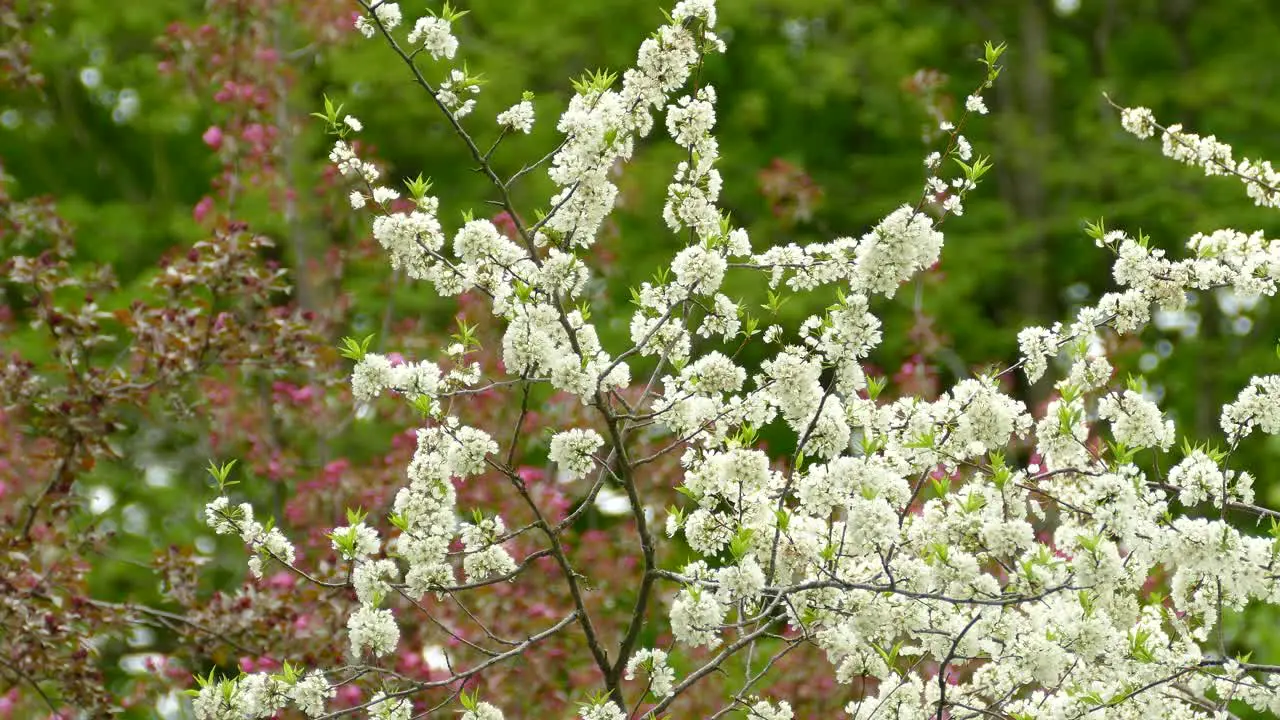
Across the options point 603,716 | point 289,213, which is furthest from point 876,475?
point 289,213

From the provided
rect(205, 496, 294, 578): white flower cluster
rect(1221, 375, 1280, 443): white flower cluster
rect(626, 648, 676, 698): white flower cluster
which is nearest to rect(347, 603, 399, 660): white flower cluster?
rect(205, 496, 294, 578): white flower cluster

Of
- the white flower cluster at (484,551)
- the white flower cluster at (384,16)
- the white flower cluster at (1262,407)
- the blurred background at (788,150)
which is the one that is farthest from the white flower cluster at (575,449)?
the blurred background at (788,150)

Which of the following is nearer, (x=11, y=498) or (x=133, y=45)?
(x=11, y=498)

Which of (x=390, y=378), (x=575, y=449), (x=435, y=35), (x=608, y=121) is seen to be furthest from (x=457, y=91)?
(x=575, y=449)

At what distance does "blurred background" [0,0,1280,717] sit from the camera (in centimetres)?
1126

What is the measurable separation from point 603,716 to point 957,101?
1018cm

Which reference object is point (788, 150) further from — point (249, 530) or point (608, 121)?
point (249, 530)

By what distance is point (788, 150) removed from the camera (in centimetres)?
1298

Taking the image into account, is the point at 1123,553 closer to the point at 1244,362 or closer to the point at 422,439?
the point at 422,439

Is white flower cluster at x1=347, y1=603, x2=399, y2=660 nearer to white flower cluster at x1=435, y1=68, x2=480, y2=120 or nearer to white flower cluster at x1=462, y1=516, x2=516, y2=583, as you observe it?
white flower cluster at x1=462, y1=516, x2=516, y2=583

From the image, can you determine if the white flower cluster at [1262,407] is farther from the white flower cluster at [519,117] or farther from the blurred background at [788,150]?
the blurred background at [788,150]

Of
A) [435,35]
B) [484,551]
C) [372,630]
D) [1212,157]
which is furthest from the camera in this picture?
[1212,157]

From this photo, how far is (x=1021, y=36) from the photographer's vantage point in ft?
43.6

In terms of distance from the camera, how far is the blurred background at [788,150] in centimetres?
1126
